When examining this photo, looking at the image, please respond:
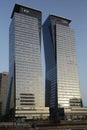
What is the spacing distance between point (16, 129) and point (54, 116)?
51.8m

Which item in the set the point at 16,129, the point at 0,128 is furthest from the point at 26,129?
the point at 0,128

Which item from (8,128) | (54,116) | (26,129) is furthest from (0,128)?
(54,116)

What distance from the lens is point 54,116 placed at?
114m

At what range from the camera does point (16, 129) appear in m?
64.2

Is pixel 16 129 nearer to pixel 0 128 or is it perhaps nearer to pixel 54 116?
pixel 0 128

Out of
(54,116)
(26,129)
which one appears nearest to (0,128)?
(26,129)

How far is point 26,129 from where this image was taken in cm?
6519

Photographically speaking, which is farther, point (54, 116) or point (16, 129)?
point (54, 116)

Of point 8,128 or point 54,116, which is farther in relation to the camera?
point 54,116

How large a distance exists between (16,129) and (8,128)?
3530mm

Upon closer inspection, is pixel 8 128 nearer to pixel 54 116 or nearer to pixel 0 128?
pixel 0 128

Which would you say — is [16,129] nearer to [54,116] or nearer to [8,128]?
[8,128]

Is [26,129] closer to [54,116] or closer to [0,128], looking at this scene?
[0,128]

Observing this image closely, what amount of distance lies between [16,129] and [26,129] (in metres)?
2.67
